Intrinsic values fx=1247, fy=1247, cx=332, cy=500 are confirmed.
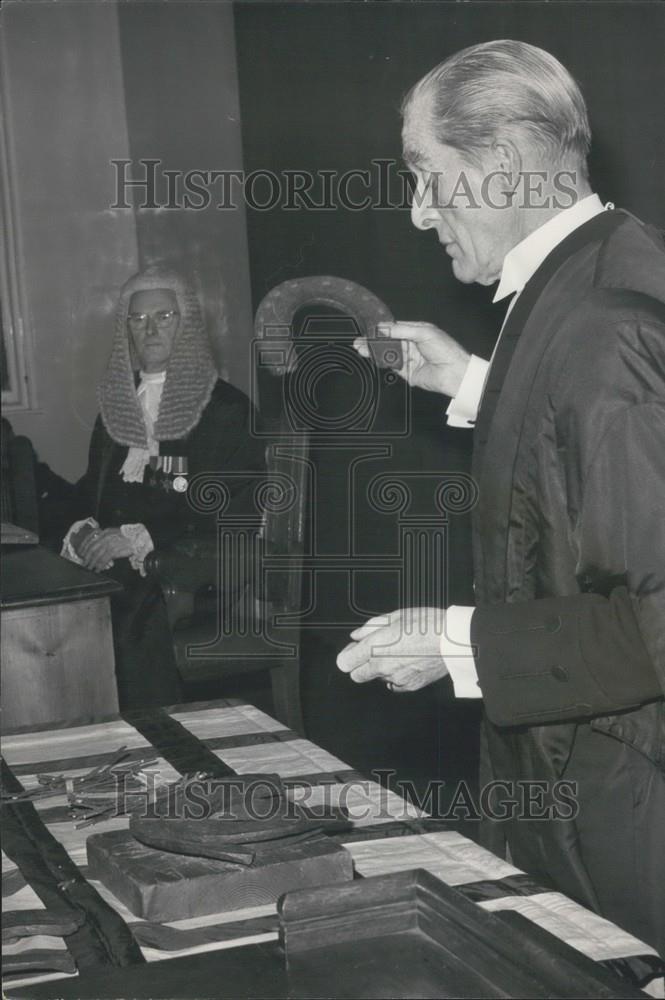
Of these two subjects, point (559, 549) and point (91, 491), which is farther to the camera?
point (91, 491)

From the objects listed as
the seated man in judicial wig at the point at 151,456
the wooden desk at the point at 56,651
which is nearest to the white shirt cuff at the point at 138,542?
the seated man in judicial wig at the point at 151,456

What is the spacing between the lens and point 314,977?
859 mm

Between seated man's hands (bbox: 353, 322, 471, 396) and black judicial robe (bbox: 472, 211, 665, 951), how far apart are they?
305 millimetres

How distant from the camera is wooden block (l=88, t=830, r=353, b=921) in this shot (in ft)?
3.46

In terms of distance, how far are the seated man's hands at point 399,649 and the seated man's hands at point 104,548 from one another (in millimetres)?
2225

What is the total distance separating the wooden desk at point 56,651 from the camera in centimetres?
248

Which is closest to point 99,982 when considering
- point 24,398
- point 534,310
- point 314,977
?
point 314,977

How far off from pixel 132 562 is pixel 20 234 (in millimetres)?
1003

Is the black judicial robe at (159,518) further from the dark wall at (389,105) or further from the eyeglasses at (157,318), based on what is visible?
the dark wall at (389,105)

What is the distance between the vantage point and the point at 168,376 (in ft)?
11.4

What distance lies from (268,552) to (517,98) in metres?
1.91

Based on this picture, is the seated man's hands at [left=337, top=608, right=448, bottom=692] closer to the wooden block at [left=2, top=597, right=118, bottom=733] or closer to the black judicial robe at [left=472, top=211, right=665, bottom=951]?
the black judicial robe at [left=472, top=211, right=665, bottom=951]

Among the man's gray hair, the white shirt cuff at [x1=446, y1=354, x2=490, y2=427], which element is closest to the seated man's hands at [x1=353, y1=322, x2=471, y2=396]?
the white shirt cuff at [x1=446, y1=354, x2=490, y2=427]

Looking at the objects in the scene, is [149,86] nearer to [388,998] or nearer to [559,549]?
[559,549]
